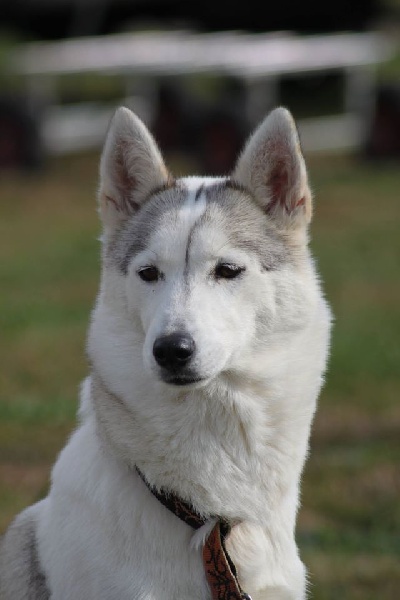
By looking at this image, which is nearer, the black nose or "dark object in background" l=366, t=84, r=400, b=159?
the black nose

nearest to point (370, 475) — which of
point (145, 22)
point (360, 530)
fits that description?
point (360, 530)

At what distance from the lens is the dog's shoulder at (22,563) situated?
11.7 feet

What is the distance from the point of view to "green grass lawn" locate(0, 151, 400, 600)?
212 inches

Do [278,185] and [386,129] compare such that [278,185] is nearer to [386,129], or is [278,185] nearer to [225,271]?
[225,271]

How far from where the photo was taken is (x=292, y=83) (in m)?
17.9

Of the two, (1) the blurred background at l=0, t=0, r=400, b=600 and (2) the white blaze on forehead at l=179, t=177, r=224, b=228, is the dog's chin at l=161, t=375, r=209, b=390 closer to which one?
Answer: (2) the white blaze on forehead at l=179, t=177, r=224, b=228

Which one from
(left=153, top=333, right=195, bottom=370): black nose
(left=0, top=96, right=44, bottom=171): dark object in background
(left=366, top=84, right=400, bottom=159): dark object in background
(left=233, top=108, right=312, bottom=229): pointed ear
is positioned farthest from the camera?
Answer: (left=366, top=84, right=400, bottom=159): dark object in background

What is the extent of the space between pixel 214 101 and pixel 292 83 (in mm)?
3015

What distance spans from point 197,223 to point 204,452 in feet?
2.34

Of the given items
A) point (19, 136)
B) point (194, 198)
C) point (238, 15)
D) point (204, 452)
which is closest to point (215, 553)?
point (204, 452)

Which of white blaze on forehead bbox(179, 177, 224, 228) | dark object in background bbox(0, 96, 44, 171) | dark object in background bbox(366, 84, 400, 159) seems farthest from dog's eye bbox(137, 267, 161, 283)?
dark object in background bbox(366, 84, 400, 159)

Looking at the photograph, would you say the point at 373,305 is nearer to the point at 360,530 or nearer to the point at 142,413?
the point at 360,530

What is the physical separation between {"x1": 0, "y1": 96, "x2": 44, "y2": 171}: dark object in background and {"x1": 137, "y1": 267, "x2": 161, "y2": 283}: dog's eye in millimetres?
10892

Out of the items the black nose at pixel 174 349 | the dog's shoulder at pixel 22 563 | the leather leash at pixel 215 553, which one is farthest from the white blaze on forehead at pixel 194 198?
the dog's shoulder at pixel 22 563
